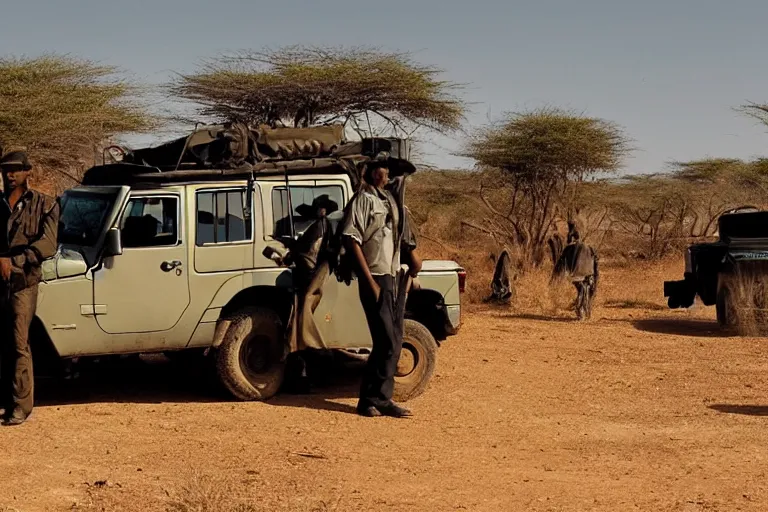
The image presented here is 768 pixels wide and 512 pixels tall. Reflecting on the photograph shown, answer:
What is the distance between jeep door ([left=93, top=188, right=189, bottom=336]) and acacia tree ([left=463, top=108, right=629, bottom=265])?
16.2 meters

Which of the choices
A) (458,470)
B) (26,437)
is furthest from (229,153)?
(458,470)

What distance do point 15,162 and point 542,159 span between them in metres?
18.8

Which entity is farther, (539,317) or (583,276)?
(539,317)

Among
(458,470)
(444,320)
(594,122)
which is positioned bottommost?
(458,470)

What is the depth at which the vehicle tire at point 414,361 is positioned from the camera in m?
9.38

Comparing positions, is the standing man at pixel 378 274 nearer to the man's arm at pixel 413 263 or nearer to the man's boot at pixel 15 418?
the man's arm at pixel 413 263

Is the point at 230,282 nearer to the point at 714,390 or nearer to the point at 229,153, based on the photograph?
the point at 229,153

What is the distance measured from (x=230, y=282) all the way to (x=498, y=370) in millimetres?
3344

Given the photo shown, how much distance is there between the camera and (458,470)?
6.92 metres

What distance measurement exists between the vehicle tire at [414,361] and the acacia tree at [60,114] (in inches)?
450

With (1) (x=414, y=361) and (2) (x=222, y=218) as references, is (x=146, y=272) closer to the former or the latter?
(2) (x=222, y=218)

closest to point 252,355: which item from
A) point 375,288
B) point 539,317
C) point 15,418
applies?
point 375,288

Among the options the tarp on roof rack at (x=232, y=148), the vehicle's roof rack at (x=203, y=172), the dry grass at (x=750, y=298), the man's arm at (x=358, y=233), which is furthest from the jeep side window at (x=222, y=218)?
the dry grass at (x=750, y=298)

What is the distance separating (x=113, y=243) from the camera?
27.4 ft
